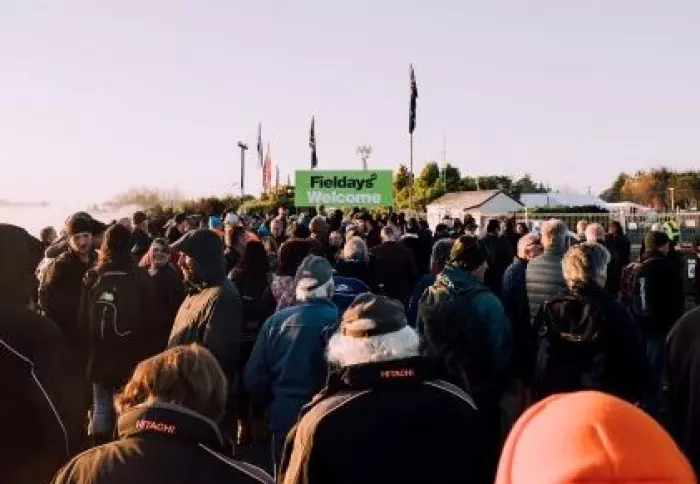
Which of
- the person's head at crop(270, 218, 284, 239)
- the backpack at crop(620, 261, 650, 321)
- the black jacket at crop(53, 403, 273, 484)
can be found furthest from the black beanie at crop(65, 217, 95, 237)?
the person's head at crop(270, 218, 284, 239)

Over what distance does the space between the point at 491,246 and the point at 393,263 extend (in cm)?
146

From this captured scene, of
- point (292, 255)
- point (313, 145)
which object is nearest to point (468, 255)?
point (292, 255)

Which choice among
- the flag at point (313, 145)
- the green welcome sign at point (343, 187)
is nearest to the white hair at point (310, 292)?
the green welcome sign at point (343, 187)

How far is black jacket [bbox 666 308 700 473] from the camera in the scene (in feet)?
13.3

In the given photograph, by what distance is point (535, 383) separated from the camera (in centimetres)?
493

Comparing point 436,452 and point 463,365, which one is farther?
point 463,365

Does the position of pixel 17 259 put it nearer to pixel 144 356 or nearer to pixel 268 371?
pixel 268 371

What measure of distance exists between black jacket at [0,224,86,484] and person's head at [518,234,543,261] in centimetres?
457

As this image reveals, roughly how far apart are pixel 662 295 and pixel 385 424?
550 centimetres

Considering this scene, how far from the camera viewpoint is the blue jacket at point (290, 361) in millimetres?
A: 4441

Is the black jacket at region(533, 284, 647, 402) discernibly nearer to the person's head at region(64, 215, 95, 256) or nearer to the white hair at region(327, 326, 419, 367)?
the white hair at region(327, 326, 419, 367)

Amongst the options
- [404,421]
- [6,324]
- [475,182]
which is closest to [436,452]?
[404,421]

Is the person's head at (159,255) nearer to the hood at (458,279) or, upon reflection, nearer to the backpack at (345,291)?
the backpack at (345,291)

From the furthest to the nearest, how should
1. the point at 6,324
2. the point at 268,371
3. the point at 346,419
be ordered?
the point at 268,371 → the point at 6,324 → the point at 346,419
